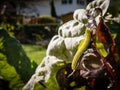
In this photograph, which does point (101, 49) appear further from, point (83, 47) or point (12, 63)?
point (12, 63)

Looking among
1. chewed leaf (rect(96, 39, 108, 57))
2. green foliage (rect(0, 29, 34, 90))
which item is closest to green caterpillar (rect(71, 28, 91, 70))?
chewed leaf (rect(96, 39, 108, 57))

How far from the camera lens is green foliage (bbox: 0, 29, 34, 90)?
96cm

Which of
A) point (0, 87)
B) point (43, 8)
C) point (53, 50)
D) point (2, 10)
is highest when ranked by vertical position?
point (53, 50)

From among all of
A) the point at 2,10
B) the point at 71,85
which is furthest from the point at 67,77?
the point at 2,10

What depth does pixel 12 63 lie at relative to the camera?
966 millimetres

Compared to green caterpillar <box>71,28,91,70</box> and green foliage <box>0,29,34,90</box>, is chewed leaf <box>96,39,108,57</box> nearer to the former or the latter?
green caterpillar <box>71,28,91,70</box>

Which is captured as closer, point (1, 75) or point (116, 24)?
point (116, 24)

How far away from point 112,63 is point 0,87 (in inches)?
13.9

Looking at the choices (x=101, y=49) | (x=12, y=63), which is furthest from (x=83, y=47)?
(x=12, y=63)

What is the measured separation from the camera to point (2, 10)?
17594 millimetres

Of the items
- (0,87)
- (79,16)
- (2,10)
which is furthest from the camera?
(2,10)

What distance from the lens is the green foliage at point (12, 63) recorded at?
3.14 feet

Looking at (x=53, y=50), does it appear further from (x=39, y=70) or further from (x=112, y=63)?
(x=112, y=63)

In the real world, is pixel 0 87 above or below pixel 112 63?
below
